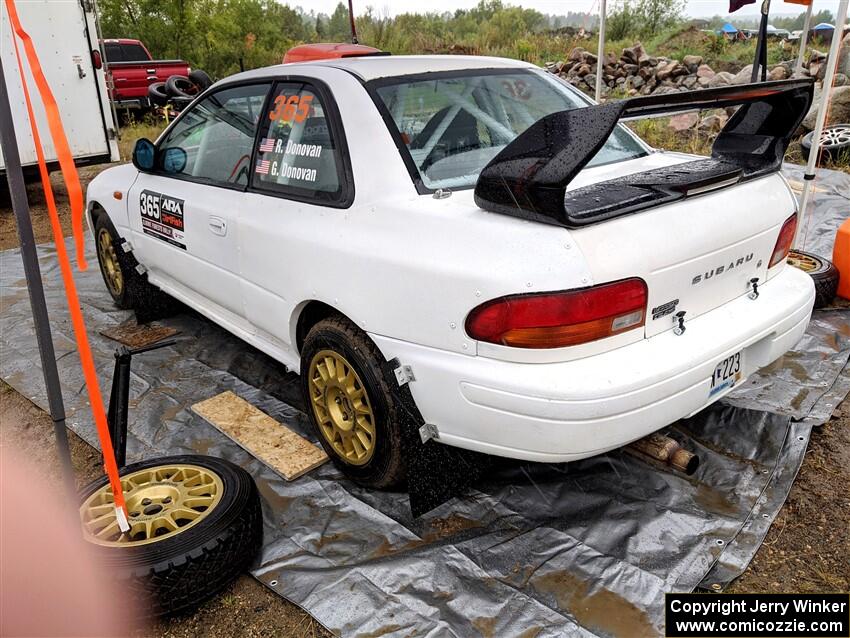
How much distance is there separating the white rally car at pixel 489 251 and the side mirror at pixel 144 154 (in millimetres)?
616

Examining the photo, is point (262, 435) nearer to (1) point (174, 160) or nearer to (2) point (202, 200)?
(2) point (202, 200)

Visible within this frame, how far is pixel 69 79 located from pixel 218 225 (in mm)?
6330

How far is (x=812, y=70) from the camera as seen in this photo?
12281 millimetres

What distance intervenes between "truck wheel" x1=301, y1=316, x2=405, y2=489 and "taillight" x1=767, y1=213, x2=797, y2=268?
5.35 ft

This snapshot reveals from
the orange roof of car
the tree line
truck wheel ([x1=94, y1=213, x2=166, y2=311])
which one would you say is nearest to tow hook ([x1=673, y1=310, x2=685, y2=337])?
the orange roof of car

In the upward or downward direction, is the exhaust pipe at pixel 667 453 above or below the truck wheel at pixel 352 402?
below

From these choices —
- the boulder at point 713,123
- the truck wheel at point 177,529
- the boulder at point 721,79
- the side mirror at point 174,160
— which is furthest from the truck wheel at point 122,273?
the boulder at point 721,79

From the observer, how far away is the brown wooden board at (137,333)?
4.41m

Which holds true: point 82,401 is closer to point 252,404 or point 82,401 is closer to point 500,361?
point 252,404

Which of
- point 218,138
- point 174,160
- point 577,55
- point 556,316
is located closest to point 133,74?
point 577,55

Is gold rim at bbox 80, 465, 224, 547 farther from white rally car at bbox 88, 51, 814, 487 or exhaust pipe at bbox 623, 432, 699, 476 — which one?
exhaust pipe at bbox 623, 432, 699, 476

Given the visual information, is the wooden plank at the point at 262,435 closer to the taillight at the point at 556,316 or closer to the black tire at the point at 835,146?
the taillight at the point at 556,316

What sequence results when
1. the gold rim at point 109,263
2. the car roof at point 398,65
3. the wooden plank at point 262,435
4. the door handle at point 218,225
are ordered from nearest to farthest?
the car roof at point 398,65 → the wooden plank at point 262,435 → the door handle at point 218,225 → the gold rim at point 109,263

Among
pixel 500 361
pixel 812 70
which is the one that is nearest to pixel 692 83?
pixel 812 70
